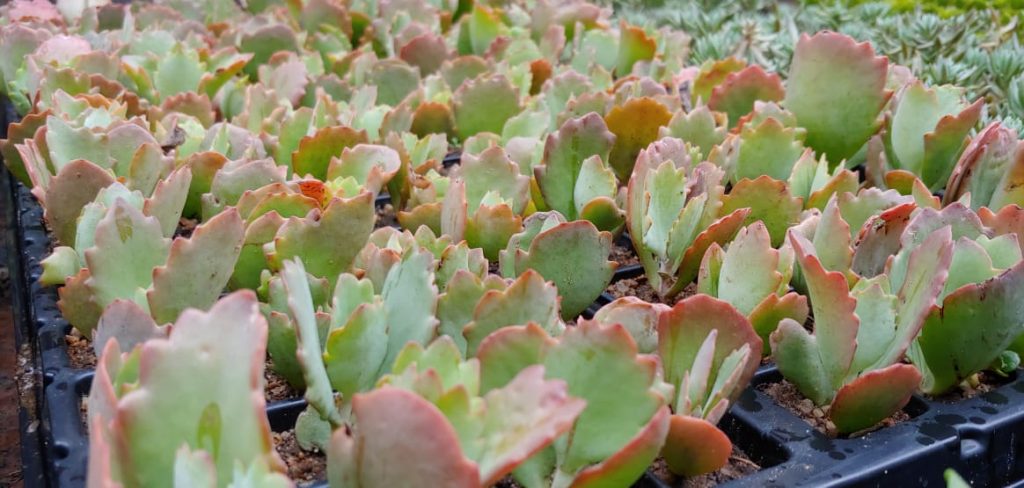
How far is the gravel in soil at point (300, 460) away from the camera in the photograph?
839 millimetres

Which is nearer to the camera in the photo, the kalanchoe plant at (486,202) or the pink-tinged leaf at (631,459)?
the pink-tinged leaf at (631,459)

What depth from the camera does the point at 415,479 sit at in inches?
24.4

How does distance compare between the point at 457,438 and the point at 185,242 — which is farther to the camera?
the point at 185,242

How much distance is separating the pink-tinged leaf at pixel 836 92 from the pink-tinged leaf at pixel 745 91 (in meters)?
0.08

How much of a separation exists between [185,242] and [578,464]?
392 mm

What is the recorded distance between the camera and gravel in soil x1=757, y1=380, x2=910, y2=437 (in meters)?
0.93

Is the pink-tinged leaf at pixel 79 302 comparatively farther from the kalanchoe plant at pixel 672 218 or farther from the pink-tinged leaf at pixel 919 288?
the pink-tinged leaf at pixel 919 288

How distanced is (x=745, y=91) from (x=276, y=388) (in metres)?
0.92

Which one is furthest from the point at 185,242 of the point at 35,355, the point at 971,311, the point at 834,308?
the point at 971,311

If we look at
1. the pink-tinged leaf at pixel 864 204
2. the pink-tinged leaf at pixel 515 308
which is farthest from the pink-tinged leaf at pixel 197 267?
the pink-tinged leaf at pixel 864 204

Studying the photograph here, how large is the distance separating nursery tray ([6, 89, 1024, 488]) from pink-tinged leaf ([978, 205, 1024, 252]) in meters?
0.15

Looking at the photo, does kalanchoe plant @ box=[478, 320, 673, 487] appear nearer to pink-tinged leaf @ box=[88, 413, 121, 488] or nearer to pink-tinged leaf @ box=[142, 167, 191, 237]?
pink-tinged leaf @ box=[88, 413, 121, 488]

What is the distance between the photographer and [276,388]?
0.98 metres

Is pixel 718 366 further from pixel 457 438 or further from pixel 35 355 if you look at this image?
pixel 35 355
